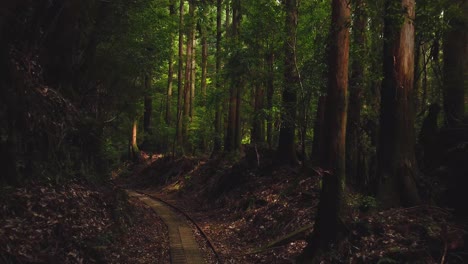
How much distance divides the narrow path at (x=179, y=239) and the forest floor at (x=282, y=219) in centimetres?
65

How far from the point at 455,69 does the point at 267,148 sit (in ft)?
26.9

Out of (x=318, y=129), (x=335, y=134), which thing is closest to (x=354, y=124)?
(x=318, y=129)

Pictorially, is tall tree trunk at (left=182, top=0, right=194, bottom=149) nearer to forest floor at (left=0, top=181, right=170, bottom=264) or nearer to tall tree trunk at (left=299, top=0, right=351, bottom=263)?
forest floor at (left=0, top=181, right=170, bottom=264)

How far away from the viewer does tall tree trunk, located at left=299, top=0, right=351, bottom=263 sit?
314 inches

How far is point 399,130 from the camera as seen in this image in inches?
343

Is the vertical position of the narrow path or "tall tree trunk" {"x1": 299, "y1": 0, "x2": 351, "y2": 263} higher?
"tall tree trunk" {"x1": 299, "y1": 0, "x2": 351, "y2": 263}

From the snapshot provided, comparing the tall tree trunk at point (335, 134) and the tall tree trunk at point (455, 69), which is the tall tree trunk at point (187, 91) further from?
the tall tree trunk at point (335, 134)

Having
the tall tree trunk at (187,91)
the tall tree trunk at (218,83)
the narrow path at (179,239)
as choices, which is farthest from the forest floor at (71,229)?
the tall tree trunk at (187,91)

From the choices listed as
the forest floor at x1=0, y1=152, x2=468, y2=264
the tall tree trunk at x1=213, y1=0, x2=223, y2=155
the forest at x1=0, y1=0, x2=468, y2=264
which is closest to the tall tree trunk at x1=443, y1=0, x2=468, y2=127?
the forest at x1=0, y1=0, x2=468, y2=264

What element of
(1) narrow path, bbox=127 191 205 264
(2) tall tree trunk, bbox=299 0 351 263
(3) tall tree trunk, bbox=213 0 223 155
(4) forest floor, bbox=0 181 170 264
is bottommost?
(1) narrow path, bbox=127 191 205 264

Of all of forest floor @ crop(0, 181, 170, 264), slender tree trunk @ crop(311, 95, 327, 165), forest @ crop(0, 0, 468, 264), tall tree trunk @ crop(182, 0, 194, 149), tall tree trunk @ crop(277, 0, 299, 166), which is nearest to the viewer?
forest floor @ crop(0, 181, 170, 264)

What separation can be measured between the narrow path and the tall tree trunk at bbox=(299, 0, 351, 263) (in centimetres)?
325

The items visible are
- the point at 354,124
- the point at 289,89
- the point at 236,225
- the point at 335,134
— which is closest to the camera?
the point at 335,134

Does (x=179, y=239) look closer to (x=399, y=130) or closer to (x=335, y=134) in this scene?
(x=335, y=134)
